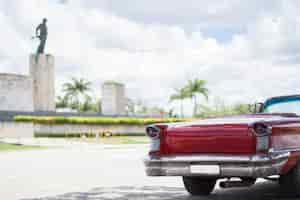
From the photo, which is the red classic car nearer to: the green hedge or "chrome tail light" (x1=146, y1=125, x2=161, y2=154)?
"chrome tail light" (x1=146, y1=125, x2=161, y2=154)

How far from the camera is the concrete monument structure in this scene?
52875mm

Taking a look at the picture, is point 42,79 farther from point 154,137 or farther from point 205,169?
point 205,169

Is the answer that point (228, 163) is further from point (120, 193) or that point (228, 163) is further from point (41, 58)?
point (41, 58)

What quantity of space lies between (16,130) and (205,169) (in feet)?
114

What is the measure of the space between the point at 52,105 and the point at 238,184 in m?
41.7

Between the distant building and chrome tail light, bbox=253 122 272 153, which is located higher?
the distant building

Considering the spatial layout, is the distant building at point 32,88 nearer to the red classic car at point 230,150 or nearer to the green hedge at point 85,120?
the green hedge at point 85,120

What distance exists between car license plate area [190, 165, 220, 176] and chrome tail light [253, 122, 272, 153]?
1.77 ft

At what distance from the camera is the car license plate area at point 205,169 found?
270 inches

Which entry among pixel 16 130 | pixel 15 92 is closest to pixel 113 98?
pixel 15 92

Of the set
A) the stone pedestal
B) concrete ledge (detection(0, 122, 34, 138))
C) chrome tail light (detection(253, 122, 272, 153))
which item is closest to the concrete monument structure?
the stone pedestal

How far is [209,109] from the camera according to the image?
3428 inches

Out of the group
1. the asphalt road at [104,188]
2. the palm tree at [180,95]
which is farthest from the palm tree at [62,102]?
the asphalt road at [104,188]

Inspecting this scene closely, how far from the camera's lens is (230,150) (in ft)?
22.6
